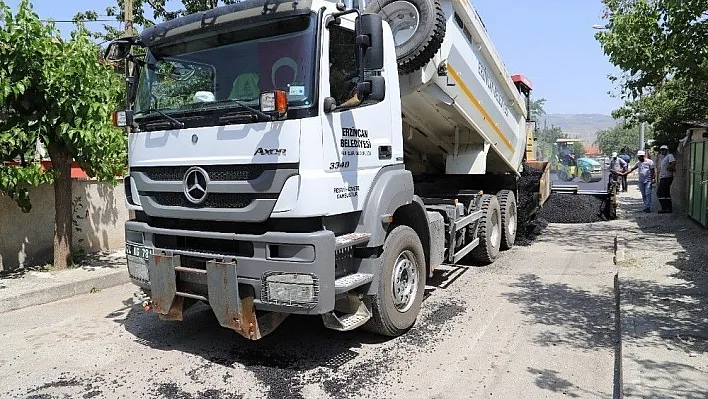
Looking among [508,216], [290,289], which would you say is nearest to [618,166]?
[508,216]

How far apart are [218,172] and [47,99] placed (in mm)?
3581

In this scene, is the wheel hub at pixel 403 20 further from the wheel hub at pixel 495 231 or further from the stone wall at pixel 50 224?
the stone wall at pixel 50 224

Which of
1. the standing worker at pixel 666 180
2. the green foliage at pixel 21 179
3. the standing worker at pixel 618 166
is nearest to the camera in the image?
the green foliage at pixel 21 179

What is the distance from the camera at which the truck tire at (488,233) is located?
780 centimetres

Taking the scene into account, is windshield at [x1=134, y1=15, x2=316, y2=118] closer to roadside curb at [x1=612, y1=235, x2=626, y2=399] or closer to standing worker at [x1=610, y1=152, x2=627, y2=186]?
roadside curb at [x1=612, y1=235, x2=626, y2=399]

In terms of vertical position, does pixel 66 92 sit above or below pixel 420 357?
above

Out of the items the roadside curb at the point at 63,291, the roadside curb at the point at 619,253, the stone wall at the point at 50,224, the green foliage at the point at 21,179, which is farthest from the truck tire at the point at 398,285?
the stone wall at the point at 50,224

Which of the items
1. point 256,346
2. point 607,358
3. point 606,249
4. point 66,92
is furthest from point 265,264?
point 606,249

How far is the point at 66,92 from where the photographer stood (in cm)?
649

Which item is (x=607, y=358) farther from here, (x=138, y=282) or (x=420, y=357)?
(x=138, y=282)

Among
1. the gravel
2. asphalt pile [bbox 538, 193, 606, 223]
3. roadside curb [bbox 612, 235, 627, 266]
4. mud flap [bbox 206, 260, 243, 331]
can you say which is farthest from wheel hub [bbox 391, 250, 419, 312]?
asphalt pile [bbox 538, 193, 606, 223]

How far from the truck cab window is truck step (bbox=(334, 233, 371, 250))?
39.6 inches

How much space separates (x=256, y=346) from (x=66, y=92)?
393 cm

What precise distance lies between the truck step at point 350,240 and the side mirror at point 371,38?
4.21ft
